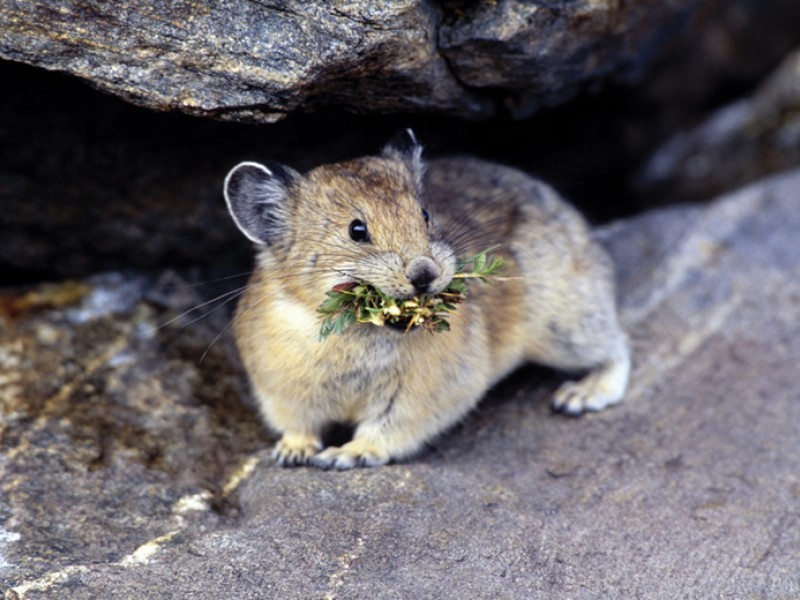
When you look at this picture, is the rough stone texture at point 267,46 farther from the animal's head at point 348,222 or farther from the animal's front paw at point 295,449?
the animal's front paw at point 295,449

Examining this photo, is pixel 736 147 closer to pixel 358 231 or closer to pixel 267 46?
pixel 358 231

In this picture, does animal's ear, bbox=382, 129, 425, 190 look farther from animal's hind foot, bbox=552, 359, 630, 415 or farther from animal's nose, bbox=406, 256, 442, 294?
animal's hind foot, bbox=552, 359, 630, 415

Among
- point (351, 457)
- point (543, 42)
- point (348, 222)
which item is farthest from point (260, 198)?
point (543, 42)

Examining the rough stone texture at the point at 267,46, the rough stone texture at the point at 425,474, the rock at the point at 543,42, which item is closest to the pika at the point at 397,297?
the rough stone texture at the point at 425,474

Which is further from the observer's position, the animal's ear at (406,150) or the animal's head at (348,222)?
the animal's ear at (406,150)

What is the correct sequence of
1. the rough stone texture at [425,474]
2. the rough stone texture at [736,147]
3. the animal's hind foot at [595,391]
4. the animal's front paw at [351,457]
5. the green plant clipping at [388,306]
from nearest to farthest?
the rough stone texture at [425,474] → the green plant clipping at [388,306] → the animal's front paw at [351,457] → the animal's hind foot at [595,391] → the rough stone texture at [736,147]

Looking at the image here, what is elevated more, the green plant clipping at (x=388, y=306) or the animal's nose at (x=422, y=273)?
the animal's nose at (x=422, y=273)

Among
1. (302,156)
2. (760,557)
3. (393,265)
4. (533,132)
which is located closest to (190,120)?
(302,156)
